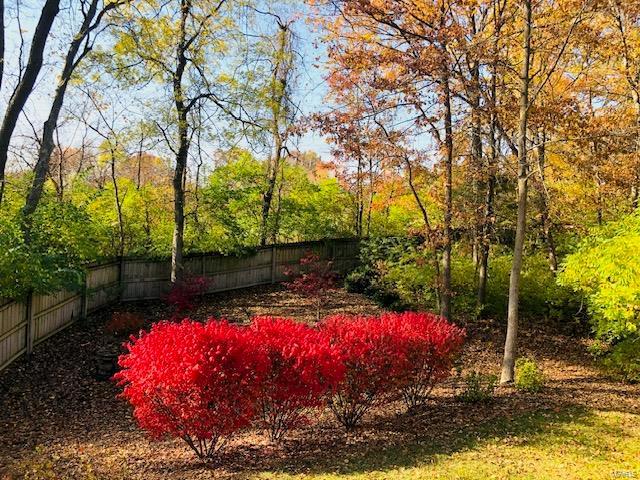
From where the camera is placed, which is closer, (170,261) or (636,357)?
(636,357)

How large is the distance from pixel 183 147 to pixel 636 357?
1215 centimetres

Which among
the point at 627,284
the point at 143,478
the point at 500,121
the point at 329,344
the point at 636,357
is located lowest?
the point at 143,478

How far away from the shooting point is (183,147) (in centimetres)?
1466

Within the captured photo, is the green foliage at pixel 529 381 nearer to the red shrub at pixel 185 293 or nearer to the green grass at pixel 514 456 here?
the green grass at pixel 514 456

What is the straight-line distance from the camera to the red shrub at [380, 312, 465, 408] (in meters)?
7.09

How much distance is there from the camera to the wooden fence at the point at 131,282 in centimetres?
945

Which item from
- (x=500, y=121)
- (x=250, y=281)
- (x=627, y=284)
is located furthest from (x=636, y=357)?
(x=250, y=281)

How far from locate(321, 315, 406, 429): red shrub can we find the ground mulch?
14.0 inches

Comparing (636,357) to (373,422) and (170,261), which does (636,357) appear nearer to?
(373,422)

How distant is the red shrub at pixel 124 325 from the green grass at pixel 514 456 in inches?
302

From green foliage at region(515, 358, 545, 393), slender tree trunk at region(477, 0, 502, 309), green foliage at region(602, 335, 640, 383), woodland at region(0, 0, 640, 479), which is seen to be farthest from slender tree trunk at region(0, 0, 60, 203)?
green foliage at region(602, 335, 640, 383)

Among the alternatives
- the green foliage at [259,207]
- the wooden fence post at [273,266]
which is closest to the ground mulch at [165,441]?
the green foliage at [259,207]

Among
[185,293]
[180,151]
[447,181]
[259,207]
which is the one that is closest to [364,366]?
[447,181]

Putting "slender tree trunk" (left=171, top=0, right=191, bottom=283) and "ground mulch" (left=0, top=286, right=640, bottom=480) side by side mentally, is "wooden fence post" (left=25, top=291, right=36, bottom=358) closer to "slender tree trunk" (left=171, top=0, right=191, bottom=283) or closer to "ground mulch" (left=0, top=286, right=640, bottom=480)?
"ground mulch" (left=0, top=286, right=640, bottom=480)
